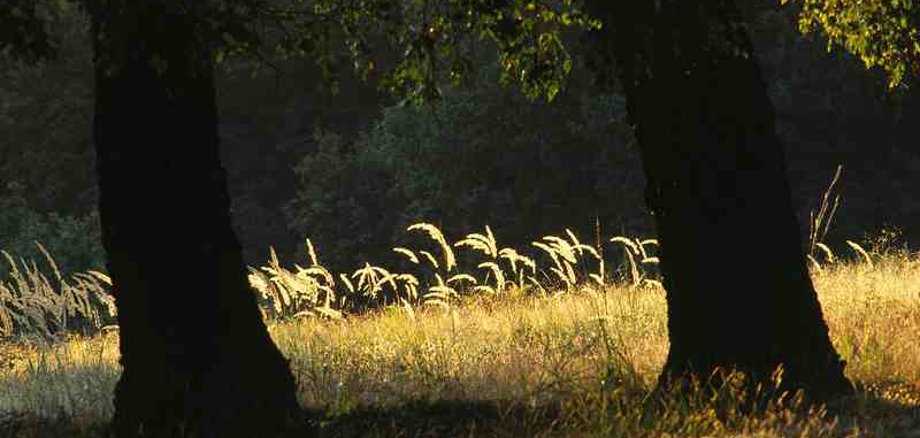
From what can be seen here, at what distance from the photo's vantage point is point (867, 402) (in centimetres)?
930

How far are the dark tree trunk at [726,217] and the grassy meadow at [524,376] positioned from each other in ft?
0.64

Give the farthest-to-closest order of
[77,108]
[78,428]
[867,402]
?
[77,108] → [78,428] → [867,402]

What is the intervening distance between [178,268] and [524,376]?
10.3 ft

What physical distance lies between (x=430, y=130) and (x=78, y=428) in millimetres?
24456

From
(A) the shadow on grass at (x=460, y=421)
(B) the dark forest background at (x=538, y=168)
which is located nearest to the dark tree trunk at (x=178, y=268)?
(A) the shadow on grass at (x=460, y=421)

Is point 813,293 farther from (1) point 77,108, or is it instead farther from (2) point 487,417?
(1) point 77,108

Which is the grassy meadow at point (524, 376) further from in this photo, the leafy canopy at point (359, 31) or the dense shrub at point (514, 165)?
the dense shrub at point (514, 165)

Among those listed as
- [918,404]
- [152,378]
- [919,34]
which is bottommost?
[918,404]

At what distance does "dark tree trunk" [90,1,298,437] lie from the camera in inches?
342

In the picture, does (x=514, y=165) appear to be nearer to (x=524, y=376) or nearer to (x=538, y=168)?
(x=538, y=168)

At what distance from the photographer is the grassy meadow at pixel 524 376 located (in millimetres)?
9008

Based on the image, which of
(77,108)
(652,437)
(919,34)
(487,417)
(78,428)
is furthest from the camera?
(77,108)

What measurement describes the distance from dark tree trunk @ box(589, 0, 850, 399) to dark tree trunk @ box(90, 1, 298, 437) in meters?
2.65

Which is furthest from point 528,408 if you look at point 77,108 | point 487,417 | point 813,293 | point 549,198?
point 77,108
